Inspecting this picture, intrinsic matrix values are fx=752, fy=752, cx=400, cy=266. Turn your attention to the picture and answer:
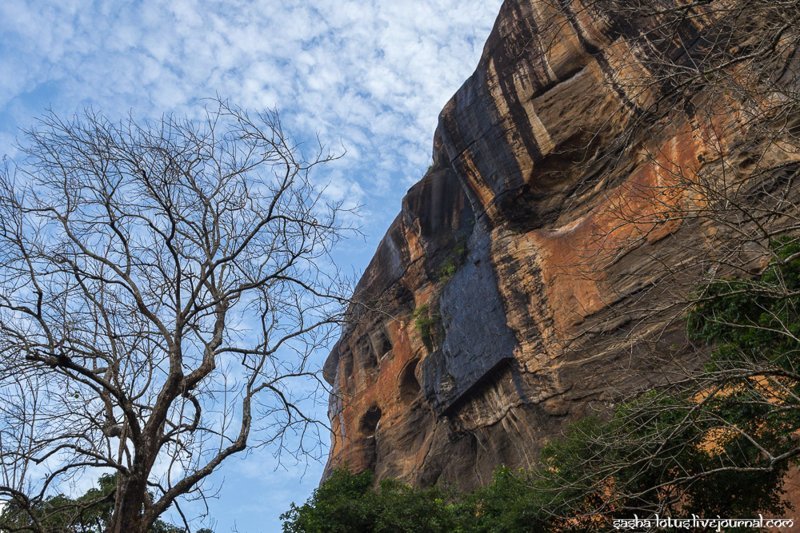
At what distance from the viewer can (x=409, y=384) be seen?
1165 inches

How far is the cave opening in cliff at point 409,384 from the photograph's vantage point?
95.5 feet

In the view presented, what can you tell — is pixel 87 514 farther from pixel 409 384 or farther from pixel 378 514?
pixel 409 384

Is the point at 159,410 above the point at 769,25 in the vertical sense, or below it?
below

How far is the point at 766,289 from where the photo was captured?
17.4ft

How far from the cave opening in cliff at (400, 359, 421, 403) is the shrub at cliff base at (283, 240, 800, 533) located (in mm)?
10815

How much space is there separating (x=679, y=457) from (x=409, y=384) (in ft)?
A: 62.7

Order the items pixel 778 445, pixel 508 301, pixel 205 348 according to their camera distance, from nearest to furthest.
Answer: pixel 205 348 < pixel 778 445 < pixel 508 301

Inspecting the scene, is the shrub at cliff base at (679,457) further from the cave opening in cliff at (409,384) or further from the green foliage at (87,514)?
the cave opening in cliff at (409,384)

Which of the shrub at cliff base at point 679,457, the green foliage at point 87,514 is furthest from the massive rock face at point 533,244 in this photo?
the green foliage at point 87,514

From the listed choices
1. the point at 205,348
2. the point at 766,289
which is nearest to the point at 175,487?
the point at 205,348

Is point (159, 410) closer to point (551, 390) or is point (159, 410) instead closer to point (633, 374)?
point (633, 374)

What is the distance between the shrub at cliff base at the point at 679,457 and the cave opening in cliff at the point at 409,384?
1081 centimetres

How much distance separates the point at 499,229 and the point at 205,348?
16359 millimetres

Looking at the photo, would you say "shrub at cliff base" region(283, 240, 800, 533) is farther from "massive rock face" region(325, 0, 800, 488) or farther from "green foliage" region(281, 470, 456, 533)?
"massive rock face" region(325, 0, 800, 488)
